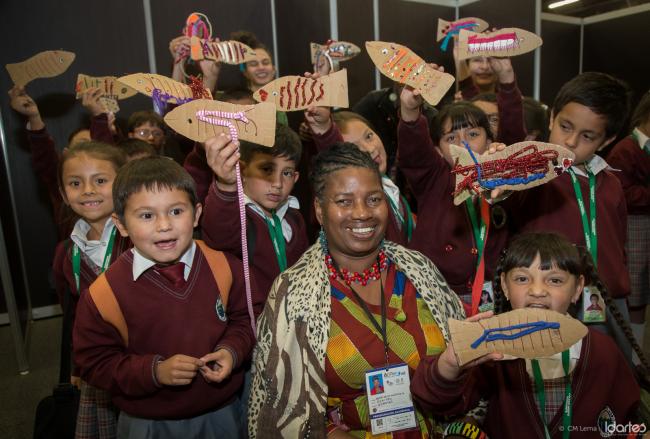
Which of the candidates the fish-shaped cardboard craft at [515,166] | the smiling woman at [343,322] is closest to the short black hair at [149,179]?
the smiling woman at [343,322]

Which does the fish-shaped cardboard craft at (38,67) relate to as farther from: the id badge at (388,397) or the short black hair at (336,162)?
the id badge at (388,397)

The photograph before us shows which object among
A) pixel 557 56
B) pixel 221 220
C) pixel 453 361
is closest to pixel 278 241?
pixel 221 220

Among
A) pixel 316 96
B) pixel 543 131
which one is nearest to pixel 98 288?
pixel 316 96

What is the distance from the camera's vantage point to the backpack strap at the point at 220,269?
1612 millimetres

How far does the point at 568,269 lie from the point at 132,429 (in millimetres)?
1532

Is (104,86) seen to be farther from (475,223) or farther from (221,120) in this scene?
(475,223)

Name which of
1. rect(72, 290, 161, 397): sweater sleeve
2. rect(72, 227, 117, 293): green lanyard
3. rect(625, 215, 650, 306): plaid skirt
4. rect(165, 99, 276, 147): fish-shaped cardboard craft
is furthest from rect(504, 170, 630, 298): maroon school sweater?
rect(72, 227, 117, 293): green lanyard

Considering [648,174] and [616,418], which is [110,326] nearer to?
[616,418]

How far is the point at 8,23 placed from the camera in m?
3.90

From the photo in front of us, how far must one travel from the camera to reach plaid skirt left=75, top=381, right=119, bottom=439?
6.34ft

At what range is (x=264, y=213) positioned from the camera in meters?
2.00

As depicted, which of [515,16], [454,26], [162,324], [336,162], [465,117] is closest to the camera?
[162,324]

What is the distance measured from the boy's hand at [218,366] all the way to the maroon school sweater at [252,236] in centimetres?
32

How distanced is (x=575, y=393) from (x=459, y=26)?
2238 mm
